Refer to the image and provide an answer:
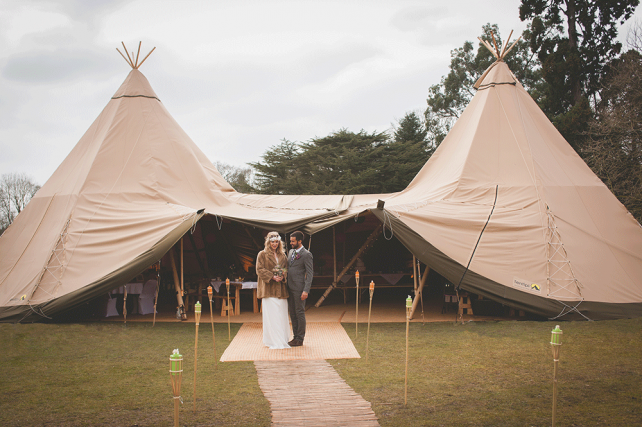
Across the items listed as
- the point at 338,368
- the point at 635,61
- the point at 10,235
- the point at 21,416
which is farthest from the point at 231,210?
the point at 635,61

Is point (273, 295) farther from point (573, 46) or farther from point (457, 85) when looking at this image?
point (457, 85)

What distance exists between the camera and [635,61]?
12.9m

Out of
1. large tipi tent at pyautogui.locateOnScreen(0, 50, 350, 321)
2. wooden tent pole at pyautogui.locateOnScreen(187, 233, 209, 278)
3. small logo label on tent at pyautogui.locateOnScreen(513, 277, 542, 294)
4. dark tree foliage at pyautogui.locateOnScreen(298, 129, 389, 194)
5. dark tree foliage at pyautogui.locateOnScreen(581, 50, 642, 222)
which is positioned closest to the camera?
small logo label on tent at pyautogui.locateOnScreen(513, 277, 542, 294)

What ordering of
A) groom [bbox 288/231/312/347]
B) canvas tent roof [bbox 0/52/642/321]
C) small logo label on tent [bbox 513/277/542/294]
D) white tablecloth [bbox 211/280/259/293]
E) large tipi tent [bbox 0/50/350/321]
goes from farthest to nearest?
white tablecloth [bbox 211/280/259/293]
large tipi tent [bbox 0/50/350/321]
canvas tent roof [bbox 0/52/642/321]
small logo label on tent [bbox 513/277/542/294]
groom [bbox 288/231/312/347]

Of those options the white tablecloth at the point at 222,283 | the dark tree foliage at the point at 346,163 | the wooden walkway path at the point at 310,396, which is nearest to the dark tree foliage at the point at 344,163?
the dark tree foliage at the point at 346,163

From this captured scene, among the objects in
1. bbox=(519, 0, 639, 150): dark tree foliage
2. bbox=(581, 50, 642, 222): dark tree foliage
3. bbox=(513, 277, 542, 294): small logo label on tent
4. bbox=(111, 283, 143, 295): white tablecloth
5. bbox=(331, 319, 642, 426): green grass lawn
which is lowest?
bbox=(331, 319, 642, 426): green grass lawn

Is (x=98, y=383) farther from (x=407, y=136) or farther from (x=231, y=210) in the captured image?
(x=407, y=136)

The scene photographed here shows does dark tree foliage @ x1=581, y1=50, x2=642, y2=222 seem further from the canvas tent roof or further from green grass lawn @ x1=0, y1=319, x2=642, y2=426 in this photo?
green grass lawn @ x1=0, y1=319, x2=642, y2=426

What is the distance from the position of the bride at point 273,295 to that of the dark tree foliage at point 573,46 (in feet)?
42.2

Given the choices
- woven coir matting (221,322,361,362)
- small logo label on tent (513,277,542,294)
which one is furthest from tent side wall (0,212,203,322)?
small logo label on tent (513,277,542,294)

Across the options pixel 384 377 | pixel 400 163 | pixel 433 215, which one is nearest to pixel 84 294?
pixel 384 377

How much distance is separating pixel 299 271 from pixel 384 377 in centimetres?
196

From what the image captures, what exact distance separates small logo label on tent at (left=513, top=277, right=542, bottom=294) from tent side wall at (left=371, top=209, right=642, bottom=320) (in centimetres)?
8

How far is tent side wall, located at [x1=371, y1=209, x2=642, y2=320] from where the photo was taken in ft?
22.6
